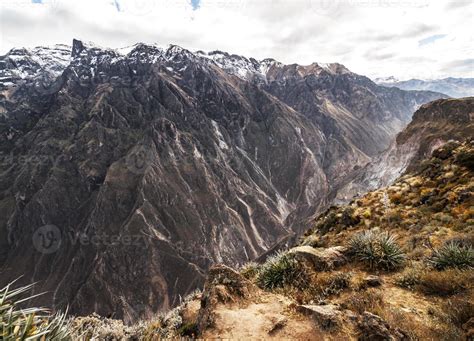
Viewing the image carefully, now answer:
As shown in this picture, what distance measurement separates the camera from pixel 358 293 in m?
9.77

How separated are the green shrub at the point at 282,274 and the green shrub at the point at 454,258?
433 centimetres

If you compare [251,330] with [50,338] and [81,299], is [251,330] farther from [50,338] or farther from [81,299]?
[81,299]

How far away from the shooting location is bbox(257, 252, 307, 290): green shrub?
452 inches

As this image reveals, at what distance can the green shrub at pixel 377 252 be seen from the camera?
11587 mm

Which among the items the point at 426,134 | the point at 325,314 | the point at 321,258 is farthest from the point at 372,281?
the point at 426,134

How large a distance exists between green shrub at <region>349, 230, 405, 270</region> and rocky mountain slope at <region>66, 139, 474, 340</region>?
4cm

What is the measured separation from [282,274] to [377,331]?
4.88 m

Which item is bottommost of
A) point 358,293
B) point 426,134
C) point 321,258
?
point 358,293

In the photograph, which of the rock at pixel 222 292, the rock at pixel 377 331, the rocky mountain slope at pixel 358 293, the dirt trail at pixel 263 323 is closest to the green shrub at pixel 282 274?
the rocky mountain slope at pixel 358 293

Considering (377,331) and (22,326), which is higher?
(22,326)

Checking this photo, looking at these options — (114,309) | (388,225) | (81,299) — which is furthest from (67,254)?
(388,225)

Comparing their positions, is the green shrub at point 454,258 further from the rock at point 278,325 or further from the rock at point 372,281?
the rock at point 278,325

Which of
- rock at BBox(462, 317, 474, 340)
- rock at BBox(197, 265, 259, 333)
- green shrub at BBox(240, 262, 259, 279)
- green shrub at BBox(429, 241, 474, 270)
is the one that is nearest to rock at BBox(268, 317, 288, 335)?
rock at BBox(197, 265, 259, 333)

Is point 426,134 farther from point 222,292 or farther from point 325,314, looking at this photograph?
point 325,314
